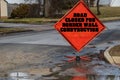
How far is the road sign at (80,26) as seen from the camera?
14.3 m

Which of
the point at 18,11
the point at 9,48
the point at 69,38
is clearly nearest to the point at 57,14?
the point at 18,11

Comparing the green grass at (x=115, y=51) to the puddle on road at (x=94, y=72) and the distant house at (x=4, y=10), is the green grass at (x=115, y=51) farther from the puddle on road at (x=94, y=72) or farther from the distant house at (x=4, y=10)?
the distant house at (x=4, y=10)

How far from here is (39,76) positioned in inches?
439

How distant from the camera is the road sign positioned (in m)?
14.3

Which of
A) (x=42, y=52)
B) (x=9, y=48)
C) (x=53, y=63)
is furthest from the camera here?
(x=9, y=48)

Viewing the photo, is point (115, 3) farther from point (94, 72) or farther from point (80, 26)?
point (94, 72)

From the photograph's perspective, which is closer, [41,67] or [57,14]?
[41,67]

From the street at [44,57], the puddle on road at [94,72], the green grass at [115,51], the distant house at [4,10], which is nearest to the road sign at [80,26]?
the street at [44,57]

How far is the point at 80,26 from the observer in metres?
14.3

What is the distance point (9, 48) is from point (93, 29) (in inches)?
195

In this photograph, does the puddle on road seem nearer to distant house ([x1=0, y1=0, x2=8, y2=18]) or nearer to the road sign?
the road sign

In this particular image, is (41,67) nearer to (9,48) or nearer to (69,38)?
(69,38)

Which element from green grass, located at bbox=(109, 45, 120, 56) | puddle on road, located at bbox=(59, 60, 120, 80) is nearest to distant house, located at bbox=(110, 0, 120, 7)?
green grass, located at bbox=(109, 45, 120, 56)

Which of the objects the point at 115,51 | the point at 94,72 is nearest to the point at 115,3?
the point at 115,51
